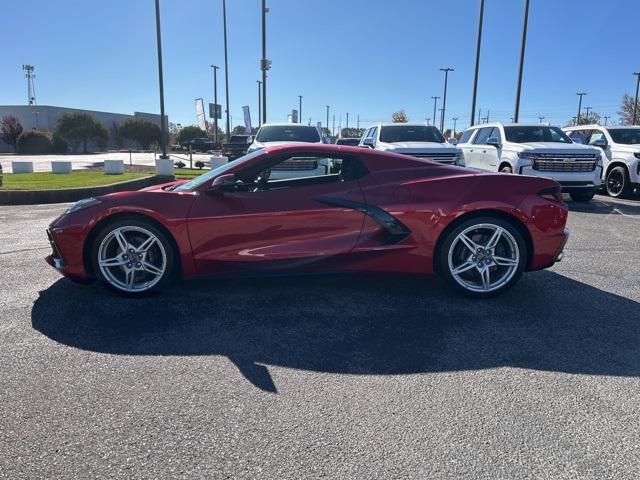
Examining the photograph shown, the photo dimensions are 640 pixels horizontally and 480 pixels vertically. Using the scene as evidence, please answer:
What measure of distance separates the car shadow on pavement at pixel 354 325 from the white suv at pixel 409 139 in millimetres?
6886

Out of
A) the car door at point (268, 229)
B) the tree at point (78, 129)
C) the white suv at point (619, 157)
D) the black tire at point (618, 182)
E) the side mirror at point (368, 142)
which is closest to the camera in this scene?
the car door at point (268, 229)

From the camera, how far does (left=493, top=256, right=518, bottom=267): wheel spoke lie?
457 centimetres

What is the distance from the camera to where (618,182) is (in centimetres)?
1286

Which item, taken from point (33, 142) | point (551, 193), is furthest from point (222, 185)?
point (33, 142)

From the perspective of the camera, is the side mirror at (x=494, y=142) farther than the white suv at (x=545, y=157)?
Yes

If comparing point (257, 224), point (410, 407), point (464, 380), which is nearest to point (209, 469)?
point (410, 407)

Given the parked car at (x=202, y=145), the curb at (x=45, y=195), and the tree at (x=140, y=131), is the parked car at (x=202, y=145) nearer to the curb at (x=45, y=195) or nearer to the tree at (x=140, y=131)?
the tree at (x=140, y=131)

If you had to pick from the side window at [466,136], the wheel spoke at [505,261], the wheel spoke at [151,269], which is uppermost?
the side window at [466,136]

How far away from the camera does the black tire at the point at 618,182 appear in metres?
12.5

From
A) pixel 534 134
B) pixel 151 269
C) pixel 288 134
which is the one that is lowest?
pixel 151 269

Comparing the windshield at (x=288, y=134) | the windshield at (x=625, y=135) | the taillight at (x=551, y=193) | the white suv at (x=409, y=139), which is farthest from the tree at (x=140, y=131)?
the taillight at (x=551, y=193)

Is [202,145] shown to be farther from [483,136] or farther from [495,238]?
[495,238]

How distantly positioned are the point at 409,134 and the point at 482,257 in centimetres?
918

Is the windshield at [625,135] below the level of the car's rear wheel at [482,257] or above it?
above
